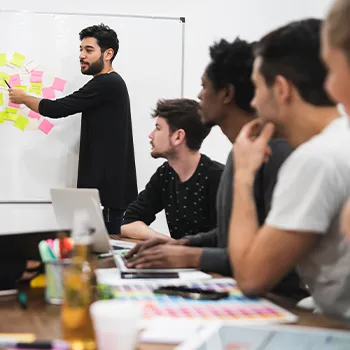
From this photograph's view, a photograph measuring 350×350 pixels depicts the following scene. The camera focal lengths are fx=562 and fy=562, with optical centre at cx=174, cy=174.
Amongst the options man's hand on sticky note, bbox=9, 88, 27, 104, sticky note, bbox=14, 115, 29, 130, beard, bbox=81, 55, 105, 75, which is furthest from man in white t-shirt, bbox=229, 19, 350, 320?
sticky note, bbox=14, 115, 29, 130

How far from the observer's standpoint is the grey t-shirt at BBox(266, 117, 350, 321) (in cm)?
117

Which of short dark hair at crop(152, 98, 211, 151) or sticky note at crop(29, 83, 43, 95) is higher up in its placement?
sticky note at crop(29, 83, 43, 95)

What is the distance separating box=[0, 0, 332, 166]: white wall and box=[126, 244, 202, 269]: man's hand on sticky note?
2130 millimetres

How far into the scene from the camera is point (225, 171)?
1722mm

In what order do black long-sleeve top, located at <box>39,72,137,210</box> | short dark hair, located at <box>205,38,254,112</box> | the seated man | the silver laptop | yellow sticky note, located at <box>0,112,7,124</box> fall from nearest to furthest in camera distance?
the silver laptop → short dark hair, located at <box>205,38,254,112</box> → the seated man → black long-sleeve top, located at <box>39,72,137,210</box> → yellow sticky note, located at <box>0,112,7,124</box>

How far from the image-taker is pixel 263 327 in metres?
0.95

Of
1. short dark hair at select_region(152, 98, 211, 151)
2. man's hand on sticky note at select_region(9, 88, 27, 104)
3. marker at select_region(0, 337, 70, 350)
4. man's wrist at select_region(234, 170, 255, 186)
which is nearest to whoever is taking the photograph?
marker at select_region(0, 337, 70, 350)

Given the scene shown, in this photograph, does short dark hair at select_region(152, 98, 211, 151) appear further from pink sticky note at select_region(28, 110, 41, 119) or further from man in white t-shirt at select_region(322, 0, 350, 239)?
man in white t-shirt at select_region(322, 0, 350, 239)

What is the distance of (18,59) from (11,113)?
325 millimetres

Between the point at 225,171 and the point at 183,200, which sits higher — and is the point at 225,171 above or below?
above

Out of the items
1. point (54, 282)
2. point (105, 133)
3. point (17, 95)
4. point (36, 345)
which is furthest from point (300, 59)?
point (17, 95)

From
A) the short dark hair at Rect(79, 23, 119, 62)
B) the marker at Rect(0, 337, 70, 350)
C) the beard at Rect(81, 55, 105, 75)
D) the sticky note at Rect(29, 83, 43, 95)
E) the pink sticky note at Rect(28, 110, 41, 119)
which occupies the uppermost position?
the short dark hair at Rect(79, 23, 119, 62)

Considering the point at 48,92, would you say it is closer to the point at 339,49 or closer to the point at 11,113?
the point at 11,113

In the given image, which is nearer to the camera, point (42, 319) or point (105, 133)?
point (42, 319)
